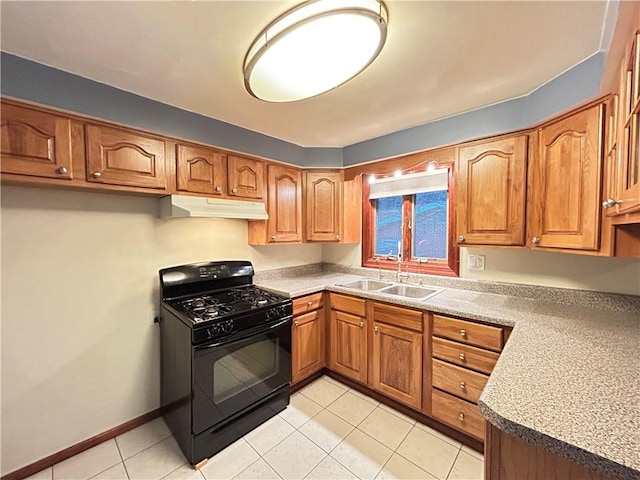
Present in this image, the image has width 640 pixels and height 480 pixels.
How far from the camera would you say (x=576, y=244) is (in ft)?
4.69

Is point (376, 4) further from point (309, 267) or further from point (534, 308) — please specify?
point (309, 267)

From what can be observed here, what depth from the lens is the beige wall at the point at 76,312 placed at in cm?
154

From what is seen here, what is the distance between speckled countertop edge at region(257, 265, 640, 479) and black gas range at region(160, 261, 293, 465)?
1.26 feet

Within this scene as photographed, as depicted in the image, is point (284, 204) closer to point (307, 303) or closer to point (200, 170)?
point (200, 170)

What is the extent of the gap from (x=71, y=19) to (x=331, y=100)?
4.23 ft

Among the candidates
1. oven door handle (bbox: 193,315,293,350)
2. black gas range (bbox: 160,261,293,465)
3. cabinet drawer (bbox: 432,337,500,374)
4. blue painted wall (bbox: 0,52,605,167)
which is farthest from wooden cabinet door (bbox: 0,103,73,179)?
cabinet drawer (bbox: 432,337,500,374)

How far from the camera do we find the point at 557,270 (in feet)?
6.05

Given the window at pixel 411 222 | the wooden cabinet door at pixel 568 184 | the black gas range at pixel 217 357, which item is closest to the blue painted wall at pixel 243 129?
the wooden cabinet door at pixel 568 184

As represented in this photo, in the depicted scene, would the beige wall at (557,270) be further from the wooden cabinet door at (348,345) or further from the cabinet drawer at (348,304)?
the wooden cabinet door at (348,345)

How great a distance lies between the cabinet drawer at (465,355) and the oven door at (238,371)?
3.63 feet

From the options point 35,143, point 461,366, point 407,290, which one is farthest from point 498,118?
point 35,143

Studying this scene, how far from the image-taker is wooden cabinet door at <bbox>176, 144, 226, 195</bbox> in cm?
191

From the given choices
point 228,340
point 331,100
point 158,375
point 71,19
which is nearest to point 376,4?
point 331,100

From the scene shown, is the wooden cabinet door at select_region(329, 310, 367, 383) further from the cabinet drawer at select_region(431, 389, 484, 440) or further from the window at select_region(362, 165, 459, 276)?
the window at select_region(362, 165, 459, 276)
